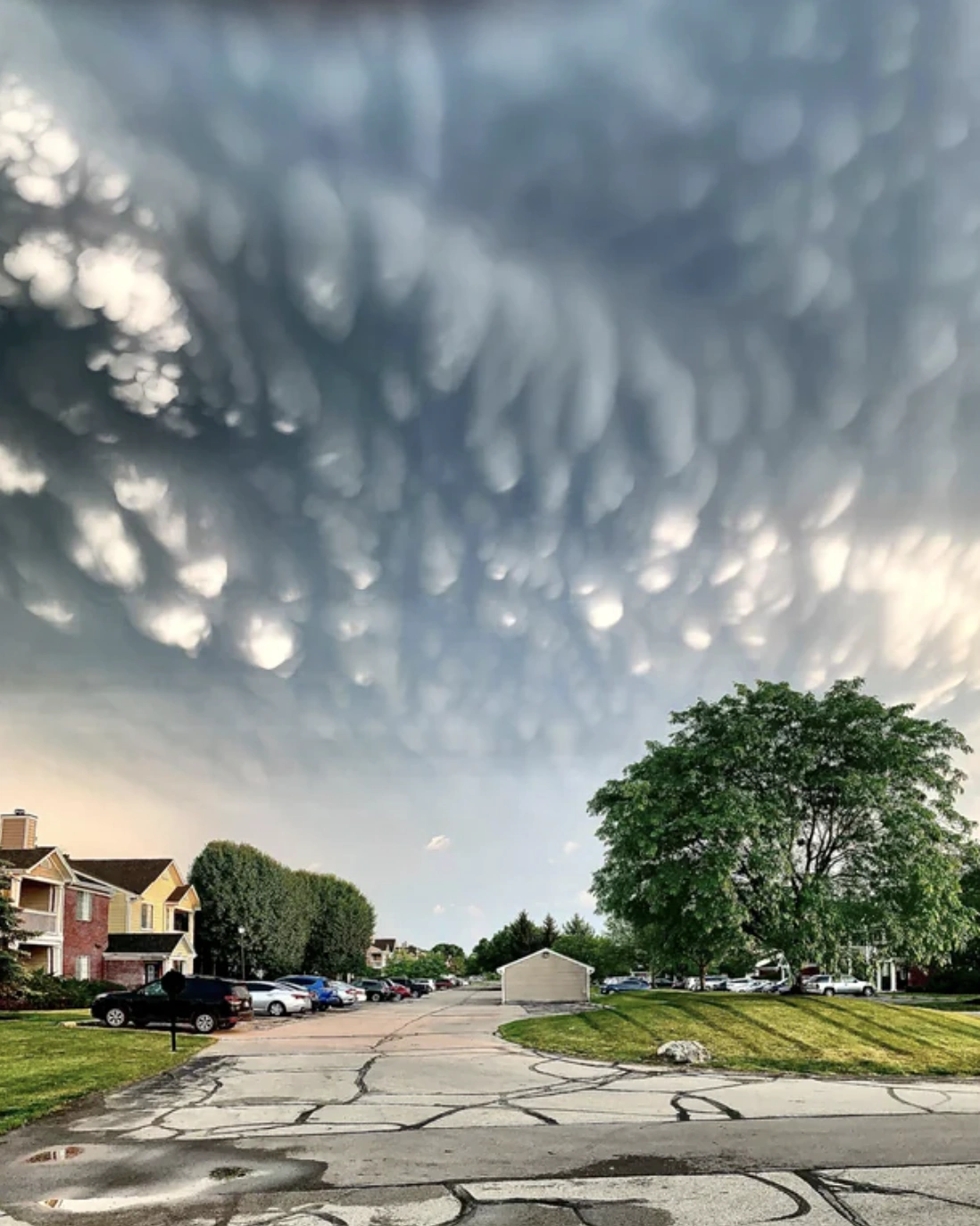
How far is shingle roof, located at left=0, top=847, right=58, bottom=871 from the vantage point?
161 ft

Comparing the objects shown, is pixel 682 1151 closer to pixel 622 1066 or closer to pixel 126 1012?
pixel 622 1066

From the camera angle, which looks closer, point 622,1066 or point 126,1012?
point 622,1066

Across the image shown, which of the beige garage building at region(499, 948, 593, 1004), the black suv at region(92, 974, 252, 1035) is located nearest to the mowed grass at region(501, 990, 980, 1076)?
the black suv at region(92, 974, 252, 1035)

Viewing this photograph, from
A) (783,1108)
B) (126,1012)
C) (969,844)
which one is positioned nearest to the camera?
(783,1108)

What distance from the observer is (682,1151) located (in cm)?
1058

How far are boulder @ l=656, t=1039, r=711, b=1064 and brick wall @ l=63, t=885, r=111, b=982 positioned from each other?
39.4 meters

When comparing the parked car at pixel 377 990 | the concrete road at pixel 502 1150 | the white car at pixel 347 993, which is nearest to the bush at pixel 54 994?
the white car at pixel 347 993

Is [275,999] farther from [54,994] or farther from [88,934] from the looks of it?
[88,934]

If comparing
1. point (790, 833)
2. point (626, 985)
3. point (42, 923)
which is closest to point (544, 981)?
point (626, 985)

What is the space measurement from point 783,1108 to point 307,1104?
629 cm

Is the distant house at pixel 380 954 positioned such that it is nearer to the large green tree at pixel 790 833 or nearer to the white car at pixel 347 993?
the white car at pixel 347 993

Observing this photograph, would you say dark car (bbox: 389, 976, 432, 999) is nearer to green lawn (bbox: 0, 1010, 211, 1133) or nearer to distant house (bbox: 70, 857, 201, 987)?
distant house (bbox: 70, 857, 201, 987)

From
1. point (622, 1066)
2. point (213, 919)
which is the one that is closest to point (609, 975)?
point (213, 919)

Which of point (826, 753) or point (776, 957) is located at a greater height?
point (826, 753)
